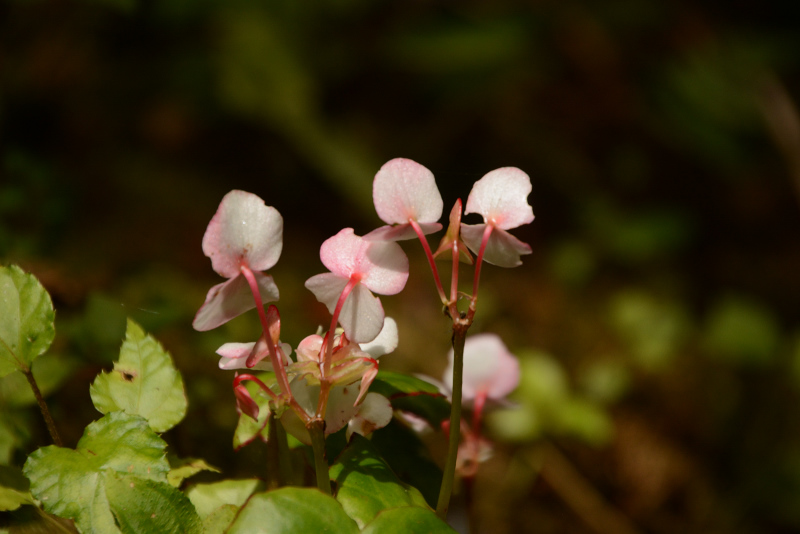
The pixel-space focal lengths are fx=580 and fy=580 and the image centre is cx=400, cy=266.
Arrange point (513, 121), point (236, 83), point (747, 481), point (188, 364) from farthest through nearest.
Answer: point (513, 121) → point (236, 83) → point (747, 481) → point (188, 364)

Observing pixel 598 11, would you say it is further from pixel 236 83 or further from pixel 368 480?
pixel 368 480

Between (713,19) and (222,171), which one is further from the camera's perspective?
(713,19)

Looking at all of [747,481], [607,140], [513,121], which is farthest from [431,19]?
[747,481]

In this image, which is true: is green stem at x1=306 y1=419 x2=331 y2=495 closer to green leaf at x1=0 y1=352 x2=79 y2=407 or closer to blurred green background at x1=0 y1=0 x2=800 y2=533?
green leaf at x1=0 y1=352 x2=79 y2=407

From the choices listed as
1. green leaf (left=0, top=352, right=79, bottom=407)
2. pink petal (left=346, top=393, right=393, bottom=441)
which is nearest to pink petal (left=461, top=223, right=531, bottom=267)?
pink petal (left=346, top=393, right=393, bottom=441)

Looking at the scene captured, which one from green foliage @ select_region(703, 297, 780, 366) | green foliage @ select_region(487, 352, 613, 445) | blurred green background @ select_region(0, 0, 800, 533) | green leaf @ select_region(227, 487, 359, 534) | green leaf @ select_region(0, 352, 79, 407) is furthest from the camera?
green foliage @ select_region(703, 297, 780, 366)

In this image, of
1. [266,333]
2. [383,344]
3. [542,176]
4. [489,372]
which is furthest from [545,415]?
[542,176]

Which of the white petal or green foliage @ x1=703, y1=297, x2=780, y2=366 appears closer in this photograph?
the white petal
